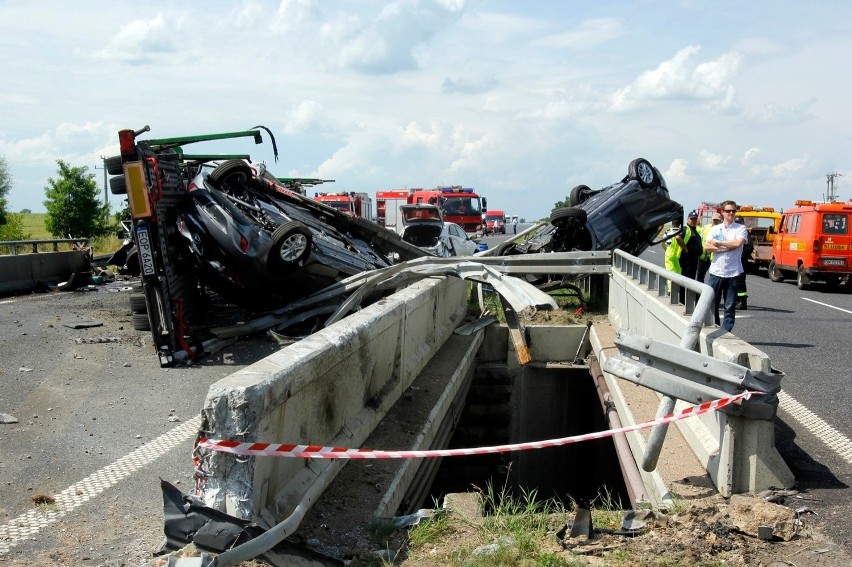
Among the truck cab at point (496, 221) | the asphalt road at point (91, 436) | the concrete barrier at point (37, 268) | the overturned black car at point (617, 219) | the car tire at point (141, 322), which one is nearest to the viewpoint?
the asphalt road at point (91, 436)

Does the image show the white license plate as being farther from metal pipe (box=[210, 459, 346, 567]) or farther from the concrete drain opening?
metal pipe (box=[210, 459, 346, 567])

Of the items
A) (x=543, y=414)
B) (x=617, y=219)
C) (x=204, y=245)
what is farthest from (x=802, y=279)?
(x=204, y=245)

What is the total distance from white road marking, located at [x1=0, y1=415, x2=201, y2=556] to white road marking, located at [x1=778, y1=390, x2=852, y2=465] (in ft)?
15.2

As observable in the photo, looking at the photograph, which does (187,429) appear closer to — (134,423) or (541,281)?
(134,423)

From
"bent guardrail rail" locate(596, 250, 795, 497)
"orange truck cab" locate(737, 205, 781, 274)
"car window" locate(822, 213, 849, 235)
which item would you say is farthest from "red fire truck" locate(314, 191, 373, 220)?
"bent guardrail rail" locate(596, 250, 795, 497)

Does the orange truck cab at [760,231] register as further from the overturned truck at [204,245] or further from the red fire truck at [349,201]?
the overturned truck at [204,245]

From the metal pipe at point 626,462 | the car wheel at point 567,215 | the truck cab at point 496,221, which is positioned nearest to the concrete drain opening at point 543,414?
the car wheel at point 567,215

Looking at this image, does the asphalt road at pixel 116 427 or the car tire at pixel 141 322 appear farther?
the car tire at pixel 141 322

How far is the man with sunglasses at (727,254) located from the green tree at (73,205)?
49161 millimetres

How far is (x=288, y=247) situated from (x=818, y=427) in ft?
23.9

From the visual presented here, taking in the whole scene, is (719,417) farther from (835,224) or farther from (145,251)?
(835,224)

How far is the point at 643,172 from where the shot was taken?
16172mm

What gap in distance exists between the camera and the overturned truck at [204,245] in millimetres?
11250

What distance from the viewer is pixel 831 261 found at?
22.3 m
